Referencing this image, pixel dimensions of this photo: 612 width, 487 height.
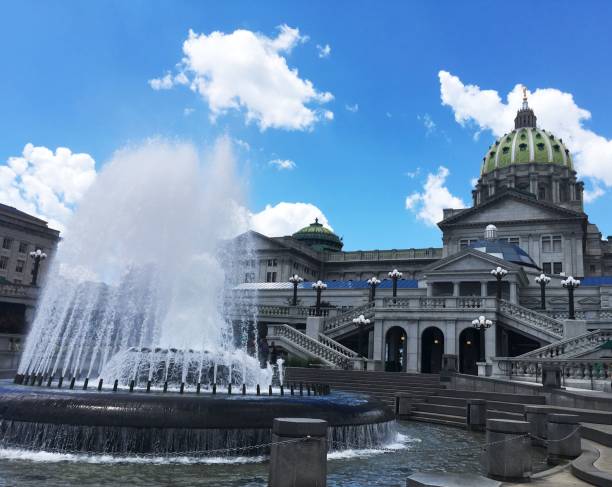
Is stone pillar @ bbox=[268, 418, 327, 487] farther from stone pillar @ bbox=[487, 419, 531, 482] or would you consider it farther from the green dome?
the green dome

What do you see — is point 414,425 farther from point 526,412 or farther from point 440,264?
point 440,264

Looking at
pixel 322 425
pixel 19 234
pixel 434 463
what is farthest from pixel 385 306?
pixel 19 234

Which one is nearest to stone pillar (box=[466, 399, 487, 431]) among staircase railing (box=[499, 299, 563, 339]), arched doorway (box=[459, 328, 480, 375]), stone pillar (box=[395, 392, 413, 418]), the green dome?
stone pillar (box=[395, 392, 413, 418])

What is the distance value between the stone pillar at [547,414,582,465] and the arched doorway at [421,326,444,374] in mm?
32325

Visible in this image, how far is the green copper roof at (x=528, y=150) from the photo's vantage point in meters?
118

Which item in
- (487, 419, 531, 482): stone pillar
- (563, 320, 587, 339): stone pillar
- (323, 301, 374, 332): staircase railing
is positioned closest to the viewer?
(487, 419, 531, 482): stone pillar

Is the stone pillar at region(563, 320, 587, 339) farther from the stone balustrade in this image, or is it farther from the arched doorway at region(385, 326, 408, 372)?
the arched doorway at region(385, 326, 408, 372)

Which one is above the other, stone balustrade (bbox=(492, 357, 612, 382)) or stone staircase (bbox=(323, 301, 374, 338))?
stone staircase (bbox=(323, 301, 374, 338))

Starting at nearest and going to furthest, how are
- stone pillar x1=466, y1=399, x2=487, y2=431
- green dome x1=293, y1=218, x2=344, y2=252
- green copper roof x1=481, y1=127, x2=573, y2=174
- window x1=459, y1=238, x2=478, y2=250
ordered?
stone pillar x1=466, y1=399, x2=487, y2=431, window x1=459, y1=238, x2=478, y2=250, green copper roof x1=481, y1=127, x2=573, y2=174, green dome x1=293, y1=218, x2=344, y2=252

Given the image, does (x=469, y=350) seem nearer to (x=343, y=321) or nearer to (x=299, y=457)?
(x=343, y=321)

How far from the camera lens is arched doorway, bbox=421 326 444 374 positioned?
4698 cm

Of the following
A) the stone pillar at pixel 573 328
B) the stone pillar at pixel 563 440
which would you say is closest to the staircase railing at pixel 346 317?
the stone pillar at pixel 573 328

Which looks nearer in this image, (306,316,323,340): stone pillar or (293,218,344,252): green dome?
(306,316,323,340): stone pillar

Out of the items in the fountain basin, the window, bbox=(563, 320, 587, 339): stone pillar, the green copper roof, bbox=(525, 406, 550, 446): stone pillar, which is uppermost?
the green copper roof
